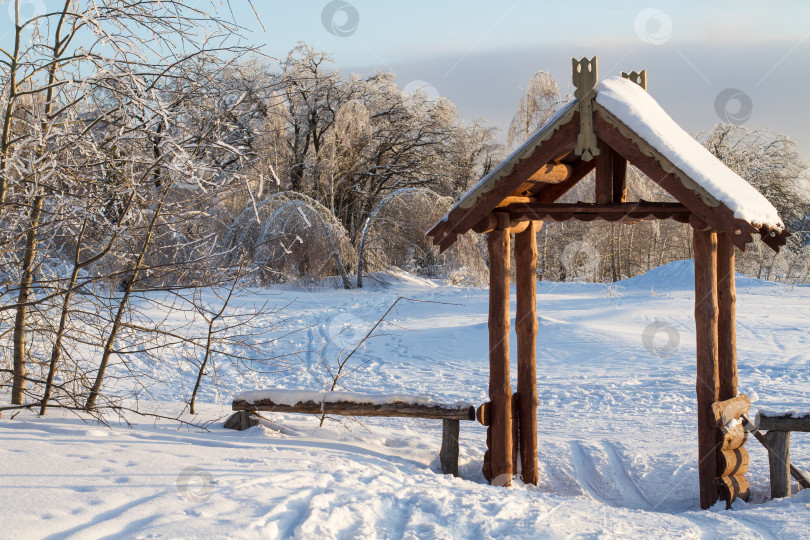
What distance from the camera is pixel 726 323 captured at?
17.8ft

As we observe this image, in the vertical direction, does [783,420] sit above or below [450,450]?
above

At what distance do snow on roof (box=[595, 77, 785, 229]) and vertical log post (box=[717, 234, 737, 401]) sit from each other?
0.48 meters

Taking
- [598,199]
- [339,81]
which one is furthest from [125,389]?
[339,81]

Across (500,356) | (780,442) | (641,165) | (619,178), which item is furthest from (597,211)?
(780,442)

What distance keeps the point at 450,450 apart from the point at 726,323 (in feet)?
8.06

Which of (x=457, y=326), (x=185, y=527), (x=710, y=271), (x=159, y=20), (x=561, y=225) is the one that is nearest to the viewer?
(x=185, y=527)

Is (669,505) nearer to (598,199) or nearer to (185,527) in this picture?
(598,199)

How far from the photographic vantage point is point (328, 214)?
18.6m

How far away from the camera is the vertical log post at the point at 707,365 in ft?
16.8

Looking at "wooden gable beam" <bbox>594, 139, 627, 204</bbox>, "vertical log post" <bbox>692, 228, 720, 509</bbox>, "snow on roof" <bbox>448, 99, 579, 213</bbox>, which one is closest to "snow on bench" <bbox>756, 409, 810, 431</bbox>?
"vertical log post" <bbox>692, 228, 720, 509</bbox>

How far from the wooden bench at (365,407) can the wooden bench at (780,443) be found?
2258 millimetres

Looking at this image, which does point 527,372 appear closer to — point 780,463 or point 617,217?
point 617,217

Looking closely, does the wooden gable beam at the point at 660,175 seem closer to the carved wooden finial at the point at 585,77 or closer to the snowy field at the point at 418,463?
the carved wooden finial at the point at 585,77

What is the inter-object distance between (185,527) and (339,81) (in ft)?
74.8
